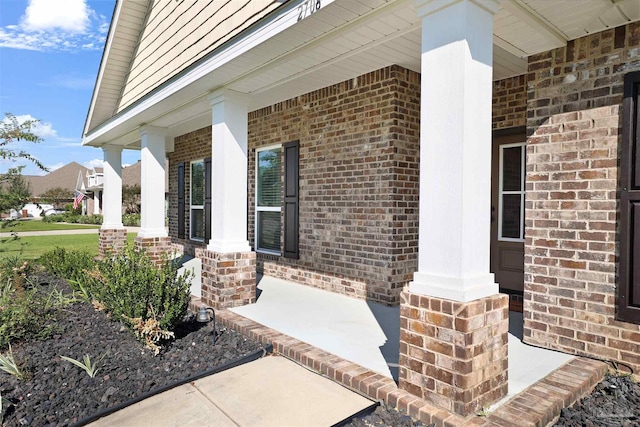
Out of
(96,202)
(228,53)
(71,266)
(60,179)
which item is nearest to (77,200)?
(96,202)

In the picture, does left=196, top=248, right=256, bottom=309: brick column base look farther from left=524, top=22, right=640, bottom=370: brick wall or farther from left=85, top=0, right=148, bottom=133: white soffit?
left=85, top=0, right=148, bottom=133: white soffit

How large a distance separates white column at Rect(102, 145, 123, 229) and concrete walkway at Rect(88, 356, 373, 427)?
802 cm

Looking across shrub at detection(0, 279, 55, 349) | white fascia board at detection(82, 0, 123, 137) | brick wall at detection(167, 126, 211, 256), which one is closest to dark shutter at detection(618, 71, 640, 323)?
shrub at detection(0, 279, 55, 349)

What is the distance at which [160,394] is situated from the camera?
3031 millimetres

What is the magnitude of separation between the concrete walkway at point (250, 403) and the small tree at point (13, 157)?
462cm

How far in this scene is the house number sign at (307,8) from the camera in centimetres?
307

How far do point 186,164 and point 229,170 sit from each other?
231 inches

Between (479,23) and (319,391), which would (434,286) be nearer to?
(319,391)

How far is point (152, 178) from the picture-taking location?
7801 mm

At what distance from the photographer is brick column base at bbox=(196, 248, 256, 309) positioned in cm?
512

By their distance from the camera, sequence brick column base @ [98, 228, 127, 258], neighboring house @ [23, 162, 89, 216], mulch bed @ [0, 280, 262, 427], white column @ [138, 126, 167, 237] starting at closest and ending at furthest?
1. mulch bed @ [0, 280, 262, 427]
2. white column @ [138, 126, 167, 237]
3. brick column base @ [98, 228, 127, 258]
4. neighboring house @ [23, 162, 89, 216]

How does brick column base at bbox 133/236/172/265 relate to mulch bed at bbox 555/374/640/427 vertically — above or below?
above

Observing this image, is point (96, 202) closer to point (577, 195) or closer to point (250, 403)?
point (250, 403)

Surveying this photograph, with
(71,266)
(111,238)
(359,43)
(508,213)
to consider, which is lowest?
(71,266)
